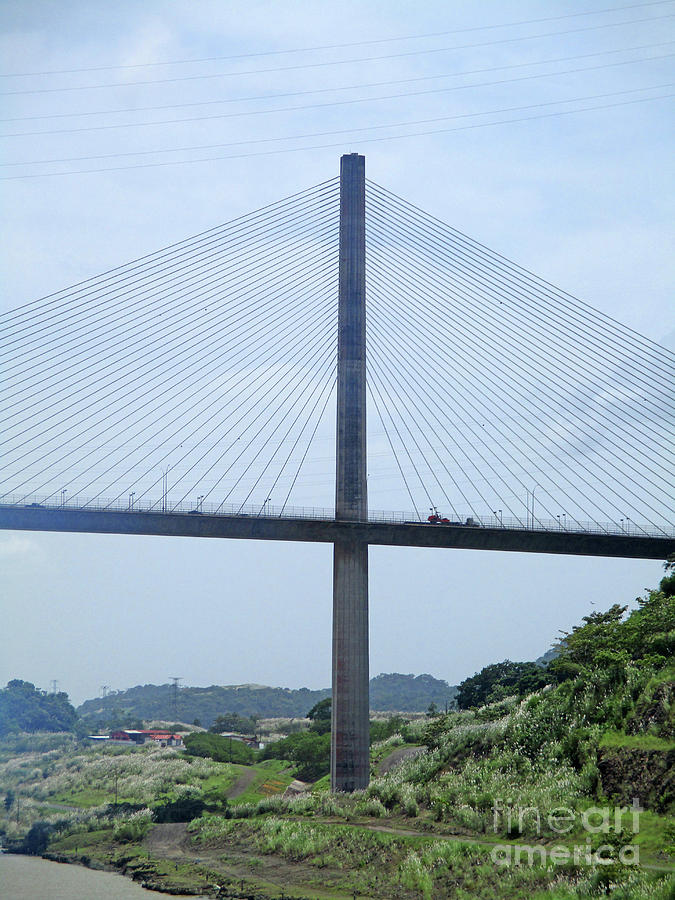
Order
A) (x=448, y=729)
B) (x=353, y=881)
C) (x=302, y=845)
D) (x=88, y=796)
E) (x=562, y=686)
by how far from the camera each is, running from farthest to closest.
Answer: (x=88, y=796), (x=448, y=729), (x=562, y=686), (x=302, y=845), (x=353, y=881)

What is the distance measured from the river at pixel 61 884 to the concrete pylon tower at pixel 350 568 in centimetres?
1653

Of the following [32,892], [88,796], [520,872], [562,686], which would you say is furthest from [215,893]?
[88,796]

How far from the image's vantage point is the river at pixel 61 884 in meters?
39.3

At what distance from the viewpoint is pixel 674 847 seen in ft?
84.0

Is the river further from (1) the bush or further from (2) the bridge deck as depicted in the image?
(2) the bridge deck

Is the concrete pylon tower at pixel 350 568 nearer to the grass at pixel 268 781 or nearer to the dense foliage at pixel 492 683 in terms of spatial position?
the grass at pixel 268 781

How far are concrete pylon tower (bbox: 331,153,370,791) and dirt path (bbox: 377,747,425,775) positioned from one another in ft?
16.4

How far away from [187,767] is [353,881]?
49.2 metres

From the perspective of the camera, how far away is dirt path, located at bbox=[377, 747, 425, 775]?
198 feet

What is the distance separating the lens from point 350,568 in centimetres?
5912

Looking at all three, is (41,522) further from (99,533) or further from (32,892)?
(32,892)

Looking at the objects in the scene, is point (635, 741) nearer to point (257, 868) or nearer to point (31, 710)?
point (257, 868)

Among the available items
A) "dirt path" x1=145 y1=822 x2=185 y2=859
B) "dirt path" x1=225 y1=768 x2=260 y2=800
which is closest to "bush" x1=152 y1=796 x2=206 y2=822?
"dirt path" x1=145 y1=822 x2=185 y2=859

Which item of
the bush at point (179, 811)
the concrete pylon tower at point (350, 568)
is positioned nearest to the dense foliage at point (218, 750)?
the bush at point (179, 811)
